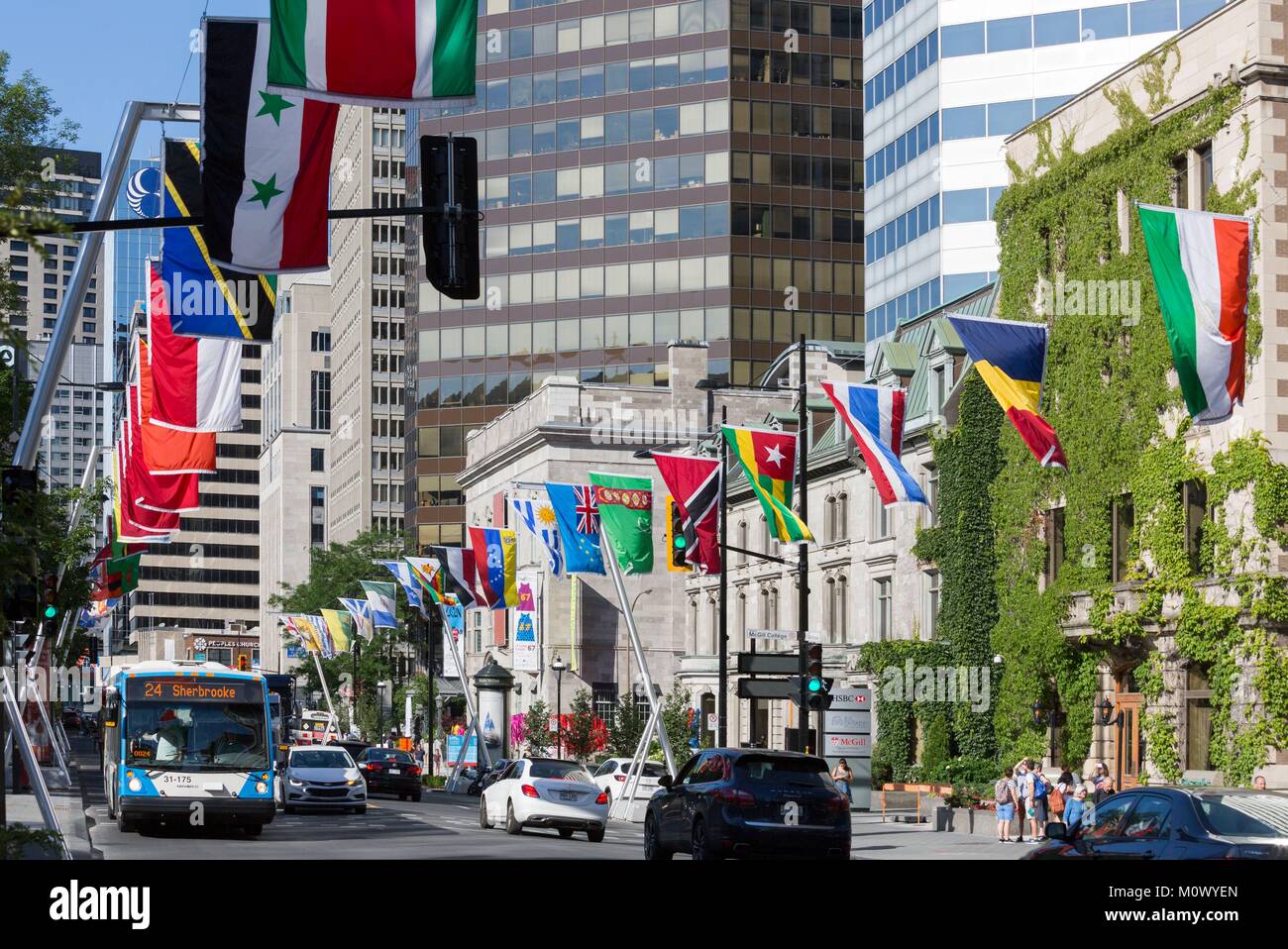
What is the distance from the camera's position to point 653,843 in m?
26.8

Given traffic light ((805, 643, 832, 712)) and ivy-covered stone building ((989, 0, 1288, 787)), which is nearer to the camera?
traffic light ((805, 643, 832, 712))

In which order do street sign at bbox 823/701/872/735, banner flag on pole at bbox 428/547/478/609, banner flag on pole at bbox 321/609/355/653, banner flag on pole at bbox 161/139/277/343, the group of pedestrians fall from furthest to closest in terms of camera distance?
banner flag on pole at bbox 321/609/355/653 < banner flag on pole at bbox 428/547/478/609 < street sign at bbox 823/701/872/735 < the group of pedestrians < banner flag on pole at bbox 161/139/277/343

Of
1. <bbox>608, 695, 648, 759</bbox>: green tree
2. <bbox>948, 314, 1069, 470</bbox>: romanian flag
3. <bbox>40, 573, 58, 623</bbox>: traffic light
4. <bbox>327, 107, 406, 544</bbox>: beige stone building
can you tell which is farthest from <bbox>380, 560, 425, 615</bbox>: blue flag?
<bbox>327, 107, 406, 544</bbox>: beige stone building

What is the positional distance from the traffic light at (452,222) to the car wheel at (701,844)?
9.76 meters

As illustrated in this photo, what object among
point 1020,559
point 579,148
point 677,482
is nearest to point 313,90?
point 677,482

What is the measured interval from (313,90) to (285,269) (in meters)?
1.99

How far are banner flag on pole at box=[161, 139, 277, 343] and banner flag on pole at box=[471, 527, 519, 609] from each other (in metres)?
36.2

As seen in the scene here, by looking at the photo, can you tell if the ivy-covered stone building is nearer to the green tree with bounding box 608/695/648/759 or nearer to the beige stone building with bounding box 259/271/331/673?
the green tree with bounding box 608/695/648/759

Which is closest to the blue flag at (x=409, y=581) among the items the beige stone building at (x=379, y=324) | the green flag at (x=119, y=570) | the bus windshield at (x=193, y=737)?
the green flag at (x=119, y=570)

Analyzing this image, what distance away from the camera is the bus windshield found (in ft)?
107

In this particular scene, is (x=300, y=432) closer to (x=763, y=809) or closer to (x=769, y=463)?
(x=769, y=463)

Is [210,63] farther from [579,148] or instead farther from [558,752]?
[579,148]

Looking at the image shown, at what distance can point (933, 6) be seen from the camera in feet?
261

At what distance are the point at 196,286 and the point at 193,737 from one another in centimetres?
943
